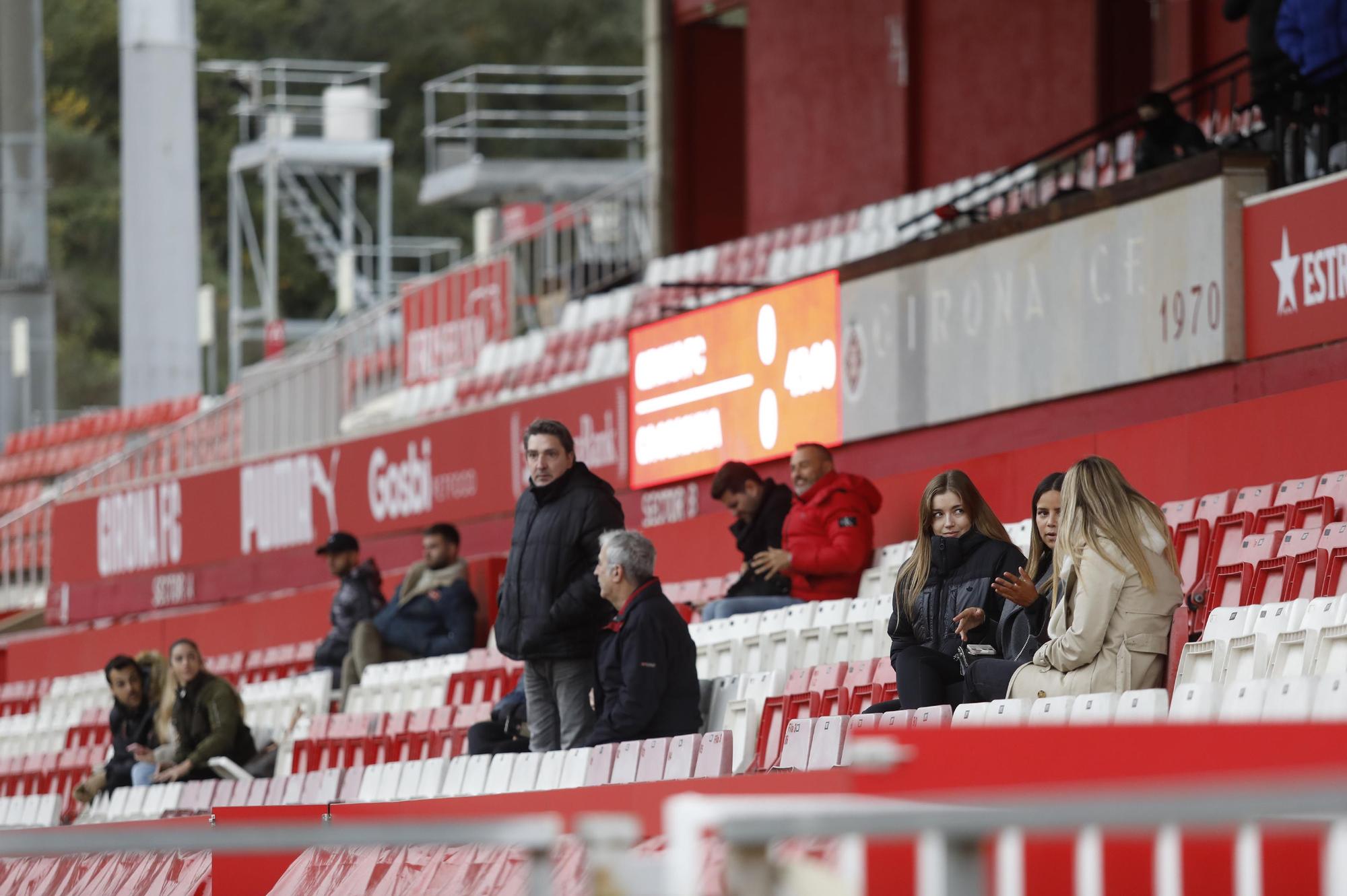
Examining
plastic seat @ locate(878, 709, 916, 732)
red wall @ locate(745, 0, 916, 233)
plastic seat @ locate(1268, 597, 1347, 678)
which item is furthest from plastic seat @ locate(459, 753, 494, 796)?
red wall @ locate(745, 0, 916, 233)

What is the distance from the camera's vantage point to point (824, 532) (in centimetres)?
830

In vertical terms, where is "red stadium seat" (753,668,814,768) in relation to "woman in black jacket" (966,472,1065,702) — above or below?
below

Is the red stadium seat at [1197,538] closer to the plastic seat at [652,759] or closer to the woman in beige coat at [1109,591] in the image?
the woman in beige coat at [1109,591]

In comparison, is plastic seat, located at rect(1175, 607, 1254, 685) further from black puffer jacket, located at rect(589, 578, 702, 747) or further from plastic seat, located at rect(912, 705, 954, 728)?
black puffer jacket, located at rect(589, 578, 702, 747)

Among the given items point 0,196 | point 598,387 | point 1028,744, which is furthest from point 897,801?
point 0,196

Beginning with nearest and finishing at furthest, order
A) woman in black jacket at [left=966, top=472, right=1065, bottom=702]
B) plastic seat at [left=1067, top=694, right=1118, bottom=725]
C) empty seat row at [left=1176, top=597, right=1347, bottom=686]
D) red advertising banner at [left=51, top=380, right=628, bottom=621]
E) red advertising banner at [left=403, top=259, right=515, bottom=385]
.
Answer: plastic seat at [left=1067, top=694, right=1118, bottom=725] → empty seat row at [left=1176, top=597, right=1347, bottom=686] → woman in black jacket at [left=966, top=472, right=1065, bottom=702] → red advertising banner at [left=51, top=380, right=628, bottom=621] → red advertising banner at [left=403, top=259, right=515, bottom=385]

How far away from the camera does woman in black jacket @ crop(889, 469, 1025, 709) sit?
19.6 ft

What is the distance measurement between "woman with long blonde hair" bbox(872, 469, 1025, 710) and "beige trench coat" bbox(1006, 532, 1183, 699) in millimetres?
717

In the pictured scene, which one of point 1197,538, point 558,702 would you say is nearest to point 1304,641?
point 1197,538

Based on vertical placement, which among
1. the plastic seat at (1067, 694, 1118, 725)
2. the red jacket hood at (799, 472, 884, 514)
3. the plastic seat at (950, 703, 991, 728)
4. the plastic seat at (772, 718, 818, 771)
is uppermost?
the red jacket hood at (799, 472, 884, 514)

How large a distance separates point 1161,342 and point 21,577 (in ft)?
46.6

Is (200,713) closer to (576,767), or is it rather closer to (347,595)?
(347,595)

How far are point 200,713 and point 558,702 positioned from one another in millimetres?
2662

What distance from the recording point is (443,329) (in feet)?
62.0
